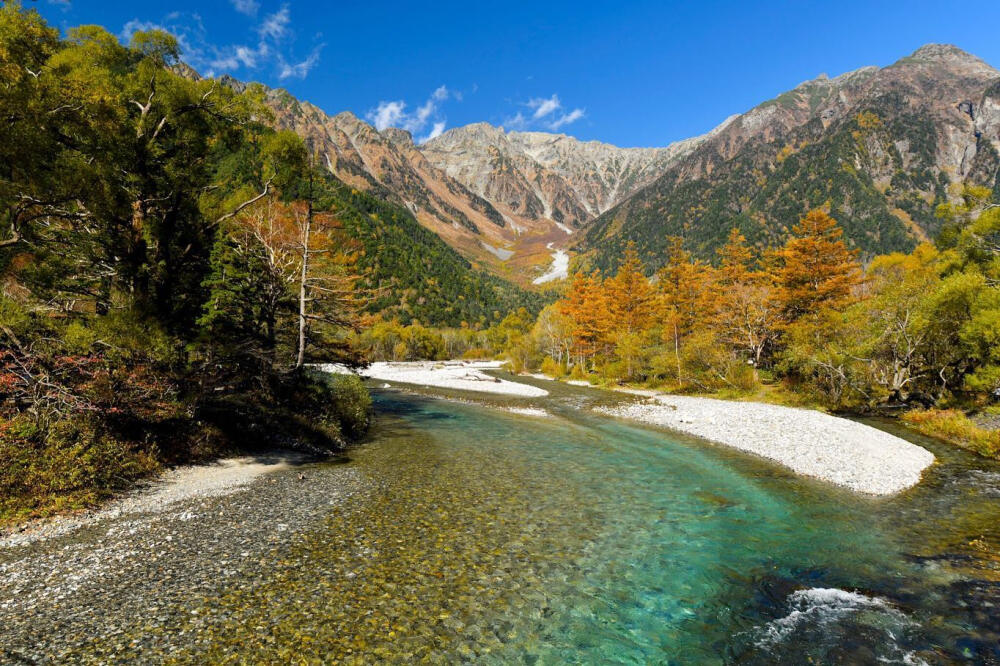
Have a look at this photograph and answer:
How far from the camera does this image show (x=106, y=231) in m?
16.6

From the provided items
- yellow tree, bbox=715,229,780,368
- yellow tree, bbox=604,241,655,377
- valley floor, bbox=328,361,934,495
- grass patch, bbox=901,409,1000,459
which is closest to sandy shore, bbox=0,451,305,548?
valley floor, bbox=328,361,934,495

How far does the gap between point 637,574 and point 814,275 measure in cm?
5350

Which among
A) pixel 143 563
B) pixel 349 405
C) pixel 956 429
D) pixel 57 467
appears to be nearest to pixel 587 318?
pixel 956 429

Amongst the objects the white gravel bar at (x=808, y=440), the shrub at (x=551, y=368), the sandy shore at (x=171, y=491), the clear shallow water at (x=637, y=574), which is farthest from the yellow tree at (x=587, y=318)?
the sandy shore at (x=171, y=491)

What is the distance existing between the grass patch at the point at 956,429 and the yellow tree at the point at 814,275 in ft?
76.7

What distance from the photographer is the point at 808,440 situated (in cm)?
2398

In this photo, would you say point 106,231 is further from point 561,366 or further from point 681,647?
point 561,366

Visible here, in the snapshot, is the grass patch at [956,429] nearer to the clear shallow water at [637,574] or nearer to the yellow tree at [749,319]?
the clear shallow water at [637,574]

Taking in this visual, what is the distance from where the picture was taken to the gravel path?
23.6 ft

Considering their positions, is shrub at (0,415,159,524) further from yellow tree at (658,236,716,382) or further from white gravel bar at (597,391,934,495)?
yellow tree at (658,236,716,382)

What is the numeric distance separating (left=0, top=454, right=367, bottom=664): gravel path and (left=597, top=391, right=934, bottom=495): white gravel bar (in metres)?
20.2

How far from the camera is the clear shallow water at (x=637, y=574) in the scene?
7824 mm

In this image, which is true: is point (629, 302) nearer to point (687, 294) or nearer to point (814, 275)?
point (687, 294)

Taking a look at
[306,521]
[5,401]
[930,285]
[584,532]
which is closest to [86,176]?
[5,401]
